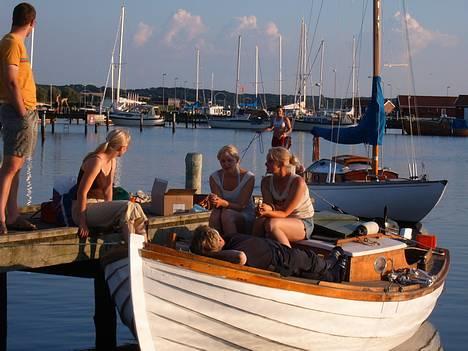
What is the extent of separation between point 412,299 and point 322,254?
4.31ft

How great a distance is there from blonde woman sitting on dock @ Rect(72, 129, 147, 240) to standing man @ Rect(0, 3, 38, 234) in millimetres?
702

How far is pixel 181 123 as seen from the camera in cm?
14088

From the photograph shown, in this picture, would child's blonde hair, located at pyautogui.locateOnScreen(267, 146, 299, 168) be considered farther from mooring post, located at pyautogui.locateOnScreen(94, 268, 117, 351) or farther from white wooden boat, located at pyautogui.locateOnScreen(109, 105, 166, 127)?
white wooden boat, located at pyautogui.locateOnScreen(109, 105, 166, 127)

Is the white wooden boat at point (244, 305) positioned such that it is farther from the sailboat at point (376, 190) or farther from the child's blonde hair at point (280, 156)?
the sailboat at point (376, 190)

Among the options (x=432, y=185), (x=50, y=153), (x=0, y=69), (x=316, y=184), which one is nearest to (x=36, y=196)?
(x=316, y=184)

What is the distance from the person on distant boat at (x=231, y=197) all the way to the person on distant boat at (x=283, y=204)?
238mm

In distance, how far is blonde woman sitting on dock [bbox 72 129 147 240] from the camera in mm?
9906

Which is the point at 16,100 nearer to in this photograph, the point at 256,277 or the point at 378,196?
the point at 256,277

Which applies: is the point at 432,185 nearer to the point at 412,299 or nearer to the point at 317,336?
the point at 412,299

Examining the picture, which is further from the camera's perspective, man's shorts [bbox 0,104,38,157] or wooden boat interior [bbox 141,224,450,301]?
man's shorts [bbox 0,104,38,157]

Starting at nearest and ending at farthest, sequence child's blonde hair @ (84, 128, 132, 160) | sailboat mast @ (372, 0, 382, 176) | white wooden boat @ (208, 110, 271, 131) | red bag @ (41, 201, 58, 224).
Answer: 1. child's blonde hair @ (84, 128, 132, 160)
2. red bag @ (41, 201, 58, 224)
3. sailboat mast @ (372, 0, 382, 176)
4. white wooden boat @ (208, 110, 271, 131)

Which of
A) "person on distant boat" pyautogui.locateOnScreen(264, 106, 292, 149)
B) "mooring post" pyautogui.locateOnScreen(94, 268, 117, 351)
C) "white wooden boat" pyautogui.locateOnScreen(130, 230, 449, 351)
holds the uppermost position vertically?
"person on distant boat" pyautogui.locateOnScreen(264, 106, 292, 149)

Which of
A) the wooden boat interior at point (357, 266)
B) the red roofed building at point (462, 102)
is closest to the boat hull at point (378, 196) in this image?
the wooden boat interior at point (357, 266)

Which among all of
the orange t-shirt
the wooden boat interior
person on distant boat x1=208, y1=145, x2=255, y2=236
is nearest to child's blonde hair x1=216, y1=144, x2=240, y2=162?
person on distant boat x1=208, y1=145, x2=255, y2=236
